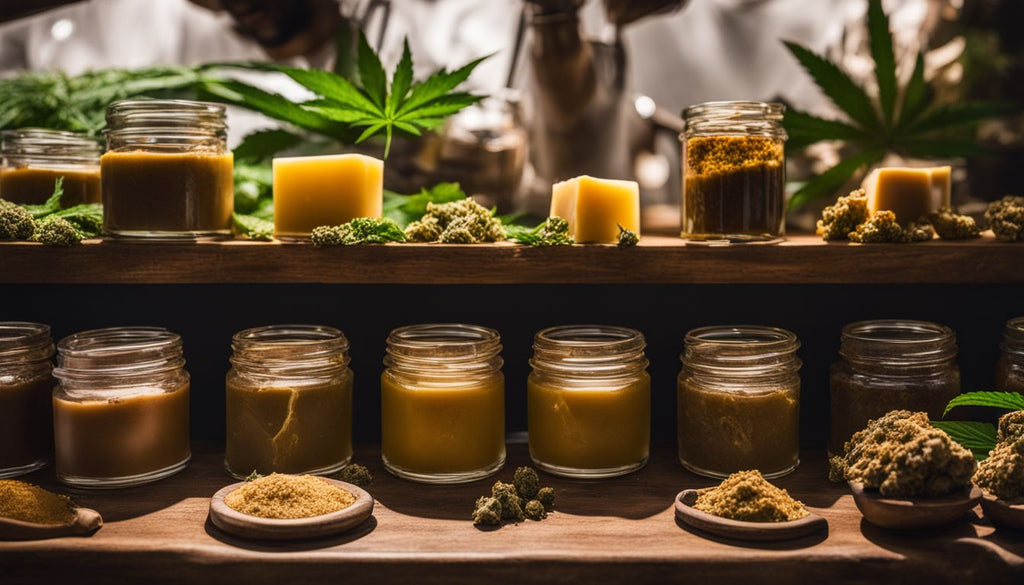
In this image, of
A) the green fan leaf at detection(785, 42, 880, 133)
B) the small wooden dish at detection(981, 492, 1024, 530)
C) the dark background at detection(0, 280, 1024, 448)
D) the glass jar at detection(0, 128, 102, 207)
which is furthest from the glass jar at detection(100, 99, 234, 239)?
the small wooden dish at detection(981, 492, 1024, 530)

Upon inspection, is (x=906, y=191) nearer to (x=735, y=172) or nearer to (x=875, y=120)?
(x=875, y=120)

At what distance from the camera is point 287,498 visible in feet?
3.97

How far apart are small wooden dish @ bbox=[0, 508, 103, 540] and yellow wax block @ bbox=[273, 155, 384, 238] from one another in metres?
0.49

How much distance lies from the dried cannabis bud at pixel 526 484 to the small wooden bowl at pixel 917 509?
1.48 feet

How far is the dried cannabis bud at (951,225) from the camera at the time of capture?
141 cm

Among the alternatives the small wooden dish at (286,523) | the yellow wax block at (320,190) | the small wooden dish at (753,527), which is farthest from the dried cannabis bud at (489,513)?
the yellow wax block at (320,190)

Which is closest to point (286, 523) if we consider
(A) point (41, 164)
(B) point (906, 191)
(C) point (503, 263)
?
(C) point (503, 263)

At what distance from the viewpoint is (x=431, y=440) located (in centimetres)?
138

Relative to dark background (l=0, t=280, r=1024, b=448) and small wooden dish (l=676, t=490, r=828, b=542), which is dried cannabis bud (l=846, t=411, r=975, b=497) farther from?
dark background (l=0, t=280, r=1024, b=448)

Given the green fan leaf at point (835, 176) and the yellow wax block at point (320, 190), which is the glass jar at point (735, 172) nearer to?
the green fan leaf at point (835, 176)

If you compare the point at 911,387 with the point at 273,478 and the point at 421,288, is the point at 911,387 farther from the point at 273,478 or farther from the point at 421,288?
the point at 273,478

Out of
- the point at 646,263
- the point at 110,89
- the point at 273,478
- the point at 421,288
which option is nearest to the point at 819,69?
the point at 646,263

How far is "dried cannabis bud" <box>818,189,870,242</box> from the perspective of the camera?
1411 mm

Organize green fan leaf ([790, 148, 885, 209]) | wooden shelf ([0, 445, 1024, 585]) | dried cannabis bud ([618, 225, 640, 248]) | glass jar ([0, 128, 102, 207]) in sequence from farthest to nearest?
1. green fan leaf ([790, 148, 885, 209])
2. glass jar ([0, 128, 102, 207])
3. dried cannabis bud ([618, 225, 640, 248])
4. wooden shelf ([0, 445, 1024, 585])
